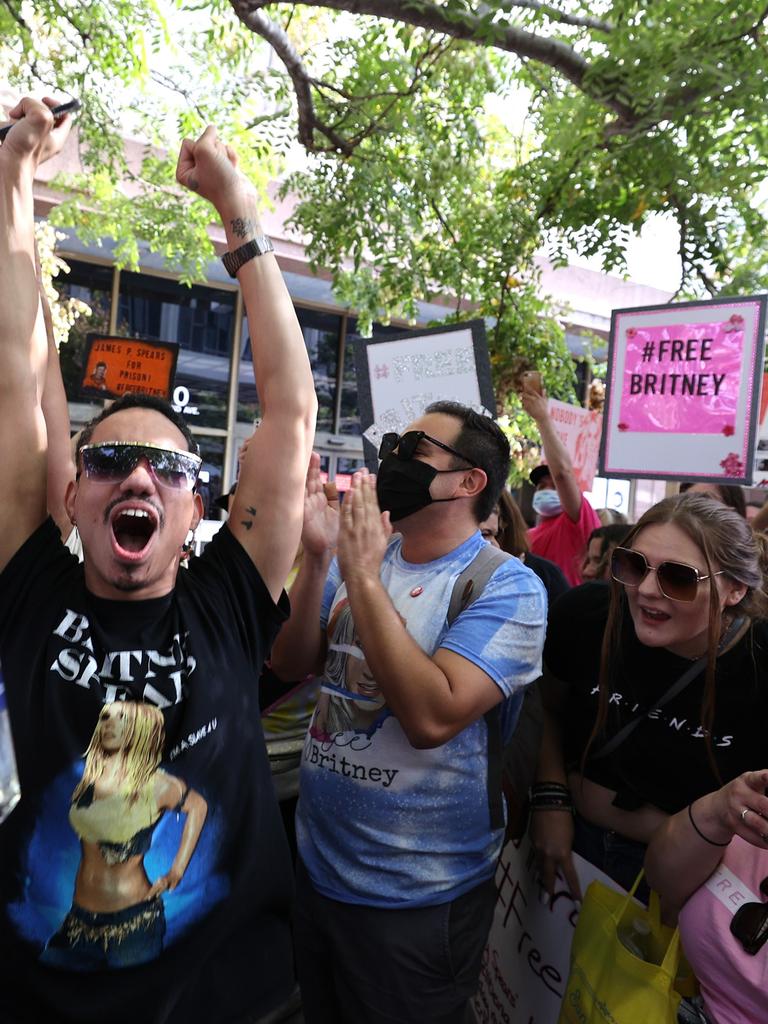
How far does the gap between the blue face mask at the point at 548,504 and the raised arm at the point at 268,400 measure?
10.7 feet

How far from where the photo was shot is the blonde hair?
4.61 ft

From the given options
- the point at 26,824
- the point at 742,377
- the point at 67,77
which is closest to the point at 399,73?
the point at 67,77

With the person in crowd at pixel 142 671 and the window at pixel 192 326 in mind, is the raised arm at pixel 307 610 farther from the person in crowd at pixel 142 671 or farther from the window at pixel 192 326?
the window at pixel 192 326

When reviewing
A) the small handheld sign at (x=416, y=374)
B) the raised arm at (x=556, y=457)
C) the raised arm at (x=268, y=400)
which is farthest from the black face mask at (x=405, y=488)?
the raised arm at (x=556, y=457)

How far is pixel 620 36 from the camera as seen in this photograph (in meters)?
4.61

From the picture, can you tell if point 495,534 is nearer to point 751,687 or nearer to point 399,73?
point 751,687

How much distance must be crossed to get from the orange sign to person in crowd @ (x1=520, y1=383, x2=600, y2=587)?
2.52 metres

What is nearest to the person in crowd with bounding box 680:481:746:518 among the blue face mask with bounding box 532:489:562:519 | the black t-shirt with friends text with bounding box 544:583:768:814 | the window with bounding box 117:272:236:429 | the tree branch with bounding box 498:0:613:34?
the blue face mask with bounding box 532:489:562:519

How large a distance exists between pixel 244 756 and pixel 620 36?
4.59 m

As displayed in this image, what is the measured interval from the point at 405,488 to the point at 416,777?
71 cm

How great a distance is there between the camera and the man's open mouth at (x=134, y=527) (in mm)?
1573

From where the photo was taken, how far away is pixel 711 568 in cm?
196

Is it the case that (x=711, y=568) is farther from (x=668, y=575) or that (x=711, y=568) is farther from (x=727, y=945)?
(x=727, y=945)

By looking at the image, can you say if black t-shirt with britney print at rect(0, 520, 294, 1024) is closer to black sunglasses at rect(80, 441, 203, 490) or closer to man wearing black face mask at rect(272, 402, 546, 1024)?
black sunglasses at rect(80, 441, 203, 490)
